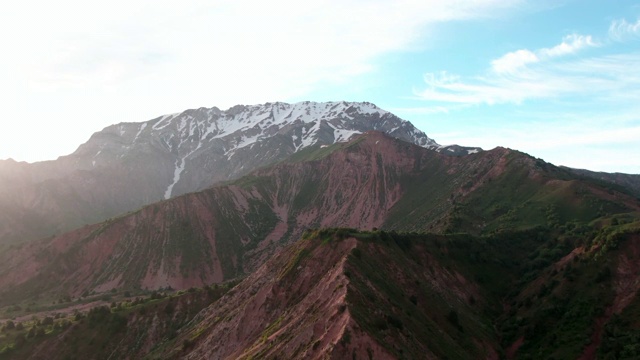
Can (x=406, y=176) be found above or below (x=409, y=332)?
above

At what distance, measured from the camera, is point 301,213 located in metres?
155

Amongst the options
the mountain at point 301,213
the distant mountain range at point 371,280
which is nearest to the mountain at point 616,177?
the mountain at point 301,213

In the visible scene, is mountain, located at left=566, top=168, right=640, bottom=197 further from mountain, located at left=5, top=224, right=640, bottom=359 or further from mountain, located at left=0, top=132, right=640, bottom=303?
mountain, located at left=5, top=224, right=640, bottom=359

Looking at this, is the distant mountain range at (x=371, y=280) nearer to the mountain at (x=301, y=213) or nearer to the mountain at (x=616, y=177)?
the mountain at (x=301, y=213)

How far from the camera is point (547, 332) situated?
186 ft

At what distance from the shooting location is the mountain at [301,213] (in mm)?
94688

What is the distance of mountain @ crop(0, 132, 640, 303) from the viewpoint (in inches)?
3728

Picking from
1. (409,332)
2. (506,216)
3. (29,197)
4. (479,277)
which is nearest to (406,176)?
(506,216)

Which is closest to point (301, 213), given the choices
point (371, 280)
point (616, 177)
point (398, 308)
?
point (371, 280)

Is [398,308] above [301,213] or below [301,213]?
Answer: below

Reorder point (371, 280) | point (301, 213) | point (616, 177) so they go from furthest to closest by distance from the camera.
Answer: point (616, 177)
point (301, 213)
point (371, 280)

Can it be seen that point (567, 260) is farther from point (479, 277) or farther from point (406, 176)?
point (406, 176)

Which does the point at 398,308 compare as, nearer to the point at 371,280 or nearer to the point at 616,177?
the point at 371,280

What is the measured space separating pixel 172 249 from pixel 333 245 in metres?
75.0
